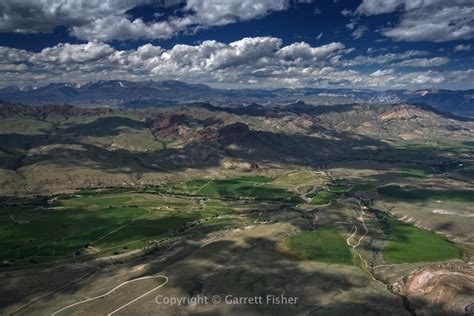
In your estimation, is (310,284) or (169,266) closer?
(310,284)

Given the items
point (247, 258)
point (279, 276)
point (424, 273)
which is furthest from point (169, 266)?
point (424, 273)

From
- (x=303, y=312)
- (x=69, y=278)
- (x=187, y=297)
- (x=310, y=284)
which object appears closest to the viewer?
(x=303, y=312)

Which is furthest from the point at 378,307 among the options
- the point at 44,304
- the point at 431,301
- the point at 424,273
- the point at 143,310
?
the point at 44,304

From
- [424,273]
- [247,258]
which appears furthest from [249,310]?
[424,273]

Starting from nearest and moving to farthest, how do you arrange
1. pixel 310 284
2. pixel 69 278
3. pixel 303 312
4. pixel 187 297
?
pixel 303 312 → pixel 187 297 → pixel 310 284 → pixel 69 278

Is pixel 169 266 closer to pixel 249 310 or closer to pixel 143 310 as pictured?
pixel 143 310

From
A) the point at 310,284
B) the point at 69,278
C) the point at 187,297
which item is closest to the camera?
the point at 187,297

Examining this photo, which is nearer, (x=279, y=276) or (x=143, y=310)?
(x=143, y=310)

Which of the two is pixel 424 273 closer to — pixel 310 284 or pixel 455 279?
pixel 455 279

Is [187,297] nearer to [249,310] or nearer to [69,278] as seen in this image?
[249,310]
